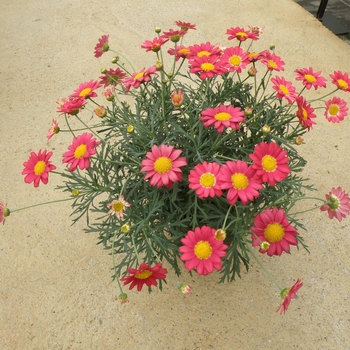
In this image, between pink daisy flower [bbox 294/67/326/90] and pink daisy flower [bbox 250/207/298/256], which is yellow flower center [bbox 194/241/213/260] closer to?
pink daisy flower [bbox 250/207/298/256]

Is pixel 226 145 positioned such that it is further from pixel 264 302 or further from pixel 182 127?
pixel 264 302

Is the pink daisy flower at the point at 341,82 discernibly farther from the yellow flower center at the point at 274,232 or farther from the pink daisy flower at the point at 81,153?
the pink daisy flower at the point at 81,153

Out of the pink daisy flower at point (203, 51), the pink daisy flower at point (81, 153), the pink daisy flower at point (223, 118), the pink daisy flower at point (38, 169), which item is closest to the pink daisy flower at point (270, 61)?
the pink daisy flower at point (203, 51)

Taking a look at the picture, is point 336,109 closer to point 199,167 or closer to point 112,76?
point 199,167

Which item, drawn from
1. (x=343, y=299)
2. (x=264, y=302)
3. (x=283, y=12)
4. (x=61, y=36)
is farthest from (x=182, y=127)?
(x=283, y=12)

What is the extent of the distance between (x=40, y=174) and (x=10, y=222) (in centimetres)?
76

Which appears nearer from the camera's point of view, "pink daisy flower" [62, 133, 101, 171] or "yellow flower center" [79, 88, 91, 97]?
"pink daisy flower" [62, 133, 101, 171]

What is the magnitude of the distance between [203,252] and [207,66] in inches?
18.8

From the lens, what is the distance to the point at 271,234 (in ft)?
2.72

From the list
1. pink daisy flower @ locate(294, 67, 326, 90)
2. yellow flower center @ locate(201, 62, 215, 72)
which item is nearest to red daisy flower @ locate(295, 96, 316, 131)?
pink daisy flower @ locate(294, 67, 326, 90)

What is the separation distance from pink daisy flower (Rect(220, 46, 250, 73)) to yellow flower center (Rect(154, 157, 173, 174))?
0.35 metres

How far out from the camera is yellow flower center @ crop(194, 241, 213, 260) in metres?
0.78

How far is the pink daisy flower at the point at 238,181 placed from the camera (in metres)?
0.79

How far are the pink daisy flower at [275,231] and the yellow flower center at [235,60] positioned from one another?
0.43 metres
